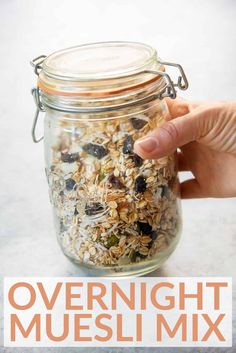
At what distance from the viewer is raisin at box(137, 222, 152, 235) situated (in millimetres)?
721

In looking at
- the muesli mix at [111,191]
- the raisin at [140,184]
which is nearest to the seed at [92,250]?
the muesli mix at [111,191]

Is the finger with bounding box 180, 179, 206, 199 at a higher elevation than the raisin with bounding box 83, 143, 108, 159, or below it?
below

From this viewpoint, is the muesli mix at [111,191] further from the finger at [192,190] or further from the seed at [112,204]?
the finger at [192,190]

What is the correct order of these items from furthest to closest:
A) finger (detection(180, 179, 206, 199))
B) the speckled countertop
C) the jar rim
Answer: finger (detection(180, 179, 206, 199)) < the speckled countertop < the jar rim

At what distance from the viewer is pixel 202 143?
82 cm

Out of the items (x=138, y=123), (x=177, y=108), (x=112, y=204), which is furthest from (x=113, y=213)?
(x=177, y=108)

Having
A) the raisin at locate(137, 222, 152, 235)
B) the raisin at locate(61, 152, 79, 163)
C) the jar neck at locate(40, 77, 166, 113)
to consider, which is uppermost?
the jar neck at locate(40, 77, 166, 113)

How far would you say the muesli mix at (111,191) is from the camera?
0.70 metres

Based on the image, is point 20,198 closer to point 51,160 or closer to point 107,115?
point 51,160

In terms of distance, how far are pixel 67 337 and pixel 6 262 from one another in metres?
0.18

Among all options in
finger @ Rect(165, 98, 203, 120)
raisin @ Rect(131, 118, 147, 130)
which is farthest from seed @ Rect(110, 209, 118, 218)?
finger @ Rect(165, 98, 203, 120)

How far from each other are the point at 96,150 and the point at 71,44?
826 millimetres

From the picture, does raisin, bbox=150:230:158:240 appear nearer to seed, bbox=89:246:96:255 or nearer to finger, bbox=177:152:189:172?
seed, bbox=89:246:96:255

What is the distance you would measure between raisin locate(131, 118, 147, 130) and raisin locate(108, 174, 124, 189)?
7 cm
